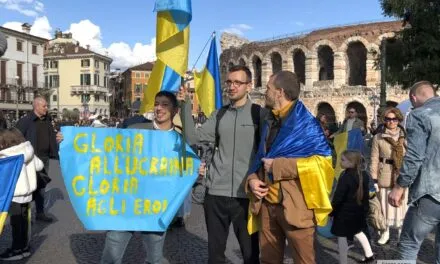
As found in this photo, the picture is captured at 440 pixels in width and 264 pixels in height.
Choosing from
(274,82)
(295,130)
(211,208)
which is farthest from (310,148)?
(211,208)

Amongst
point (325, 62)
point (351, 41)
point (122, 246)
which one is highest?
point (351, 41)

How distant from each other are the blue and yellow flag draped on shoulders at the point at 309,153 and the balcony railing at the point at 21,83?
63405 millimetres

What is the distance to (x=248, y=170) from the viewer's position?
3812mm

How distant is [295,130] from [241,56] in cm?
4208

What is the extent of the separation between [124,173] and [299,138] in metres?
1.64

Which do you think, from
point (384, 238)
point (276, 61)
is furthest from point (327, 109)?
point (384, 238)

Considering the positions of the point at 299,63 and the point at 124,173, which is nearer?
the point at 124,173

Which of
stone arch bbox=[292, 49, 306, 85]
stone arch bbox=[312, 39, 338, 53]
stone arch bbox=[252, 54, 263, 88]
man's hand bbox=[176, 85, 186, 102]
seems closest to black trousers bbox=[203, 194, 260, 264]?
man's hand bbox=[176, 85, 186, 102]

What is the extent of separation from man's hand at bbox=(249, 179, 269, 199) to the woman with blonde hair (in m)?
3.29

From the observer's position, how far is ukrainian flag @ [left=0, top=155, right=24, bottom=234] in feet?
13.7

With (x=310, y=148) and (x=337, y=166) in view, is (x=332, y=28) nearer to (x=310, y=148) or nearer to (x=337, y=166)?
(x=337, y=166)

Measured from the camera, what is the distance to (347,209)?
5223 millimetres

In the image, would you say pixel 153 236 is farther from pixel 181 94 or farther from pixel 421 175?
pixel 421 175

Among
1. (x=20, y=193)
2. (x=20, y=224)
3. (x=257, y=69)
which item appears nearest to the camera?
(x=20, y=193)
